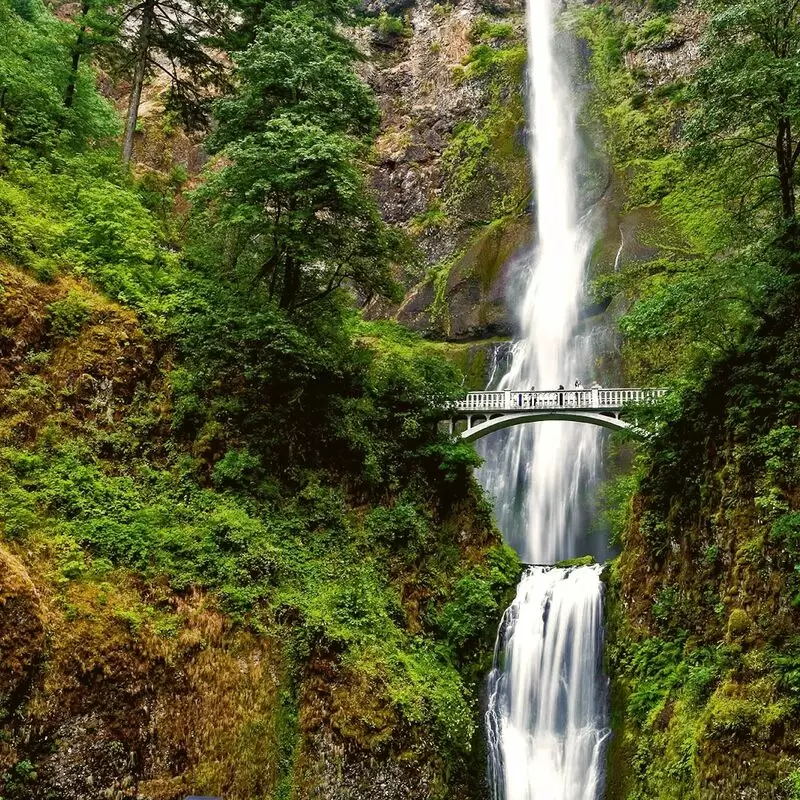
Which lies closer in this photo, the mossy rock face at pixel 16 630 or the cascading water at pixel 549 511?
the mossy rock face at pixel 16 630

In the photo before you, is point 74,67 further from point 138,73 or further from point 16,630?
point 16,630

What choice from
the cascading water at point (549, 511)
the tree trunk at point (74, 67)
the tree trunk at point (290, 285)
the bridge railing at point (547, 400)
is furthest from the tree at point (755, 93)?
the tree trunk at point (74, 67)

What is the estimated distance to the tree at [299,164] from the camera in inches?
512

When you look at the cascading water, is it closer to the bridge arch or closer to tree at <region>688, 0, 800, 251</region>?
the bridge arch

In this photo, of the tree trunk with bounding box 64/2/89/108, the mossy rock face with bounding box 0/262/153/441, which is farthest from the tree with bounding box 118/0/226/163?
the mossy rock face with bounding box 0/262/153/441

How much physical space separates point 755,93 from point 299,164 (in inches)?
304

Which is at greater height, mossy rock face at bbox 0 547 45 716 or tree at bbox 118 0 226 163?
tree at bbox 118 0 226 163

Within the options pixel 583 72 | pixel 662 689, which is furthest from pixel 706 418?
pixel 583 72

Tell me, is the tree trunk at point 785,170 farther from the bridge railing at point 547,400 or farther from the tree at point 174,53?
the tree at point 174,53

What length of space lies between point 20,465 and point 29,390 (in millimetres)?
1296

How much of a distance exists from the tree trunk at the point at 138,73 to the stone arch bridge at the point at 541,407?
10742 mm

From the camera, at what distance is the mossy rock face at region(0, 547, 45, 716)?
8.12 m

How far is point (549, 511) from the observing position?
24.5 m

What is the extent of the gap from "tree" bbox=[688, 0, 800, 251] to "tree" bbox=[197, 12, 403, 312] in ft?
20.6
